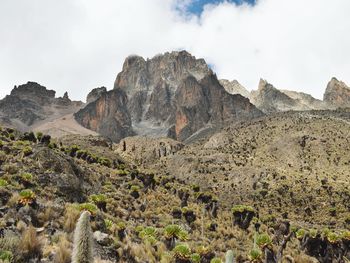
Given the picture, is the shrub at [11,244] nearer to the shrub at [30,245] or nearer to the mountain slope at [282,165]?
the shrub at [30,245]

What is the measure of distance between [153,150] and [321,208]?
74704 mm

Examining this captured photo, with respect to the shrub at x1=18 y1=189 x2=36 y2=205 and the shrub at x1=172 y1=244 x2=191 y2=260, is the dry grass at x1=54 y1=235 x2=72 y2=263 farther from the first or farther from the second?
the shrub at x1=172 y1=244 x2=191 y2=260

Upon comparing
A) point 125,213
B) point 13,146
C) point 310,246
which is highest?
point 13,146

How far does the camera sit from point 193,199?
51.4 meters

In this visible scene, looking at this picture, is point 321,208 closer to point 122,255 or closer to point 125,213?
point 125,213

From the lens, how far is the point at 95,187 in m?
38.2

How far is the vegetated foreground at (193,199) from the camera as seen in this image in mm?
16062

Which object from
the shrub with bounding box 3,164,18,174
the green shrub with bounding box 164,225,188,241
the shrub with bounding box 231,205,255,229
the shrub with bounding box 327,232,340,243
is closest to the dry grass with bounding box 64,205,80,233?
the green shrub with bounding box 164,225,188,241

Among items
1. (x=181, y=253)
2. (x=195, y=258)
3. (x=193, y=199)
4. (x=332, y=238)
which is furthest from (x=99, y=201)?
(x=193, y=199)

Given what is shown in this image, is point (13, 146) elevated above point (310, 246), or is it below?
above

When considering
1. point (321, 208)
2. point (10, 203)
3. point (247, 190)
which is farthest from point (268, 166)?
point (10, 203)

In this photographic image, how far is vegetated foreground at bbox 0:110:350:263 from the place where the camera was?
1606 centimetres

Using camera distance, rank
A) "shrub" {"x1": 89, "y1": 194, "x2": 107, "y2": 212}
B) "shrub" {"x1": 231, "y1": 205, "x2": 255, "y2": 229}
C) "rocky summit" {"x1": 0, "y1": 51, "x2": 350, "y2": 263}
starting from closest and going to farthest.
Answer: "rocky summit" {"x1": 0, "y1": 51, "x2": 350, "y2": 263}, "shrub" {"x1": 89, "y1": 194, "x2": 107, "y2": 212}, "shrub" {"x1": 231, "y1": 205, "x2": 255, "y2": 229}

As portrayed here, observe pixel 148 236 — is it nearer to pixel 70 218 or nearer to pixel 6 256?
pixel 70 218
